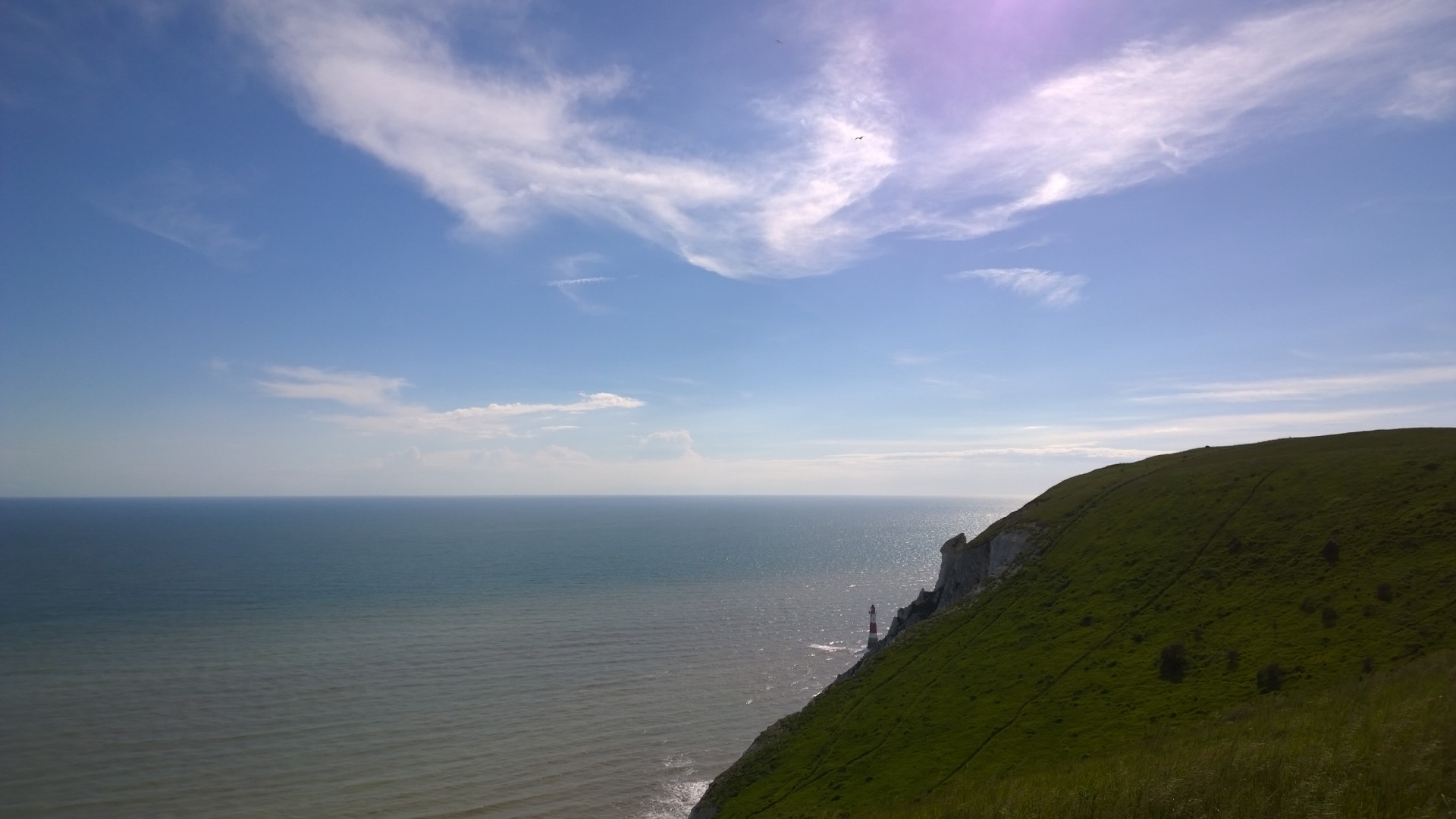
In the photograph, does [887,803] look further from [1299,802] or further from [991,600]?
[991,600]

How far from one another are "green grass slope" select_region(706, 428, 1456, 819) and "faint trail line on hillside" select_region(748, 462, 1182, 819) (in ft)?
0.58

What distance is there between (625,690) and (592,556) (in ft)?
397

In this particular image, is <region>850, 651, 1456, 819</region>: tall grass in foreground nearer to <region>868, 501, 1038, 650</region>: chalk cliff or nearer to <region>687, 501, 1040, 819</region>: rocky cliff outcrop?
<region>687, 501, 1040, 819</region>: rocky cliff outcrop

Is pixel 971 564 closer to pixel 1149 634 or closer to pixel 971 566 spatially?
pixel 971 566

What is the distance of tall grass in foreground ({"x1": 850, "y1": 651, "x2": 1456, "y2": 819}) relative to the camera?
1517 cm

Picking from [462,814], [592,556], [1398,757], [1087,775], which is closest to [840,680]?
[462,814]

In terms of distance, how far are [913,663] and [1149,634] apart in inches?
631

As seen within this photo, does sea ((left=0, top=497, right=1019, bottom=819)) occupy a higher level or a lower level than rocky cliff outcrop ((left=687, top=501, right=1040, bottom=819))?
lower

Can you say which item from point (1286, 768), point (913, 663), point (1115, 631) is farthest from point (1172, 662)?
point (1286, 768)

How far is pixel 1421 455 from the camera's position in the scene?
5025cm

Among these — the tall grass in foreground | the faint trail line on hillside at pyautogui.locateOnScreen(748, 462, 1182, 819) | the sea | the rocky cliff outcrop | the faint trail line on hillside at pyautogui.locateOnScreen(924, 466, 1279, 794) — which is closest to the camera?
the tall grass in foreground

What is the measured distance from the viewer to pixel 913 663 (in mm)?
51844

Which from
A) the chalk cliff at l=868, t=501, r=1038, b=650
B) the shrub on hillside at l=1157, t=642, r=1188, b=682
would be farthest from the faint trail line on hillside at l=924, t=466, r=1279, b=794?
the chalk cliff at l=868, t=501, r=1038, b=650

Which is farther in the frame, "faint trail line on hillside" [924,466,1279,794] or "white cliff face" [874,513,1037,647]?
"white cliff face" [874,513,1037,647]
